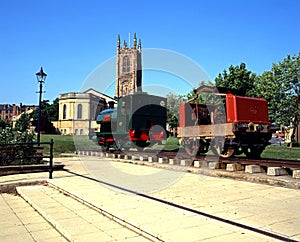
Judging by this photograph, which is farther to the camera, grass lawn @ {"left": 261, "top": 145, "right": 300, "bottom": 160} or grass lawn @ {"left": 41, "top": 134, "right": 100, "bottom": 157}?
grass lawn @ {"left": 41, "top": 134, "right": 100, "bottom": 157}

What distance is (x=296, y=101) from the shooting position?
2941cm

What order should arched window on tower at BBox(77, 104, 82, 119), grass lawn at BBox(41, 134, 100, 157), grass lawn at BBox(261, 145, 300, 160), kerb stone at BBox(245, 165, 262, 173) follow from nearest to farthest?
kerb stone at BBox(245, 165, 262, 173), grass lawn at BBox(261, 145, 300, 160), grass lawn at BBox(41, 134, 100, 157), arched window on tower at BBox(77, 104, 82, 119)

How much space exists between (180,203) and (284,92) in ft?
92.9

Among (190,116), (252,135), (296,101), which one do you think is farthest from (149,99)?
(296,101)

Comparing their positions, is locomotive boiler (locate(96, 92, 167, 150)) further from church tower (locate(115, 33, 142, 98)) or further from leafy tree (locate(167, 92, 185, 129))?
leafy tree (locate(167, 92, 185, 129))

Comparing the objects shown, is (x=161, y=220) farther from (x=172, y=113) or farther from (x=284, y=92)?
(x=284, y=92)

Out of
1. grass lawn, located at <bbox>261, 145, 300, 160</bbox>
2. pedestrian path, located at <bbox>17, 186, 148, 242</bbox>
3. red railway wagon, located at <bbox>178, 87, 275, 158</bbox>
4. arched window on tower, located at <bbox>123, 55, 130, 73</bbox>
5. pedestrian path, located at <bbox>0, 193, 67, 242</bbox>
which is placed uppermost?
arched window on tower, located at <bbox>123, 55, 130, 73</bbox>

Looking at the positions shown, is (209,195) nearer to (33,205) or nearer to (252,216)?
(252,216)

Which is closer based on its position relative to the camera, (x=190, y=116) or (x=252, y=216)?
(x=252, y=216)

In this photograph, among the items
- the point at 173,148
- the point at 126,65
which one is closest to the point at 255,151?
the point at 173,148

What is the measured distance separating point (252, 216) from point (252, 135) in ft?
21.1

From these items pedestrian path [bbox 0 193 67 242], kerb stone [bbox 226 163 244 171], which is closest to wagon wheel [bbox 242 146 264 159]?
kerb stone [bbox 226 163 244 171]

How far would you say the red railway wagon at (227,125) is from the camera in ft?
32.5

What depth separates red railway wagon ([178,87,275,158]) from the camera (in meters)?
9.90
